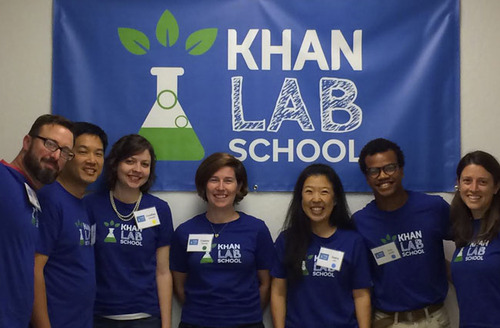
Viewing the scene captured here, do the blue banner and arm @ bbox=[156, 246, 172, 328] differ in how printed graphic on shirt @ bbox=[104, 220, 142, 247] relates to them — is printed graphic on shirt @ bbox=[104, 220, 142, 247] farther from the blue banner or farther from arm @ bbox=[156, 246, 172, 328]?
the blue banner

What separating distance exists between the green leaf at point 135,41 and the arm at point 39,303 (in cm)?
147

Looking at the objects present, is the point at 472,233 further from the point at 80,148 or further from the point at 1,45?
the point at 1,45

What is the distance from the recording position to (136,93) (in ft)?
10.2

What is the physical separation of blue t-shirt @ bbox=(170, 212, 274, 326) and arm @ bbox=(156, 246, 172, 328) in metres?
0.05

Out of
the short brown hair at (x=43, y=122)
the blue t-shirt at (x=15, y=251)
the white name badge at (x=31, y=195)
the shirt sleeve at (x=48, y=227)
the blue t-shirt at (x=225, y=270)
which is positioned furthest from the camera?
the blue t-shirt at (x=225, y=270)

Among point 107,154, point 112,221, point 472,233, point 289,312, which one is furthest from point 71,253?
point 472,233

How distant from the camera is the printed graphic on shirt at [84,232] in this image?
239 centimetres

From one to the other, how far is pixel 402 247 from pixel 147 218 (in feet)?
4.62

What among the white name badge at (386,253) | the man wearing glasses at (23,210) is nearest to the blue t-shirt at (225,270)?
the white name badge at (386,253)

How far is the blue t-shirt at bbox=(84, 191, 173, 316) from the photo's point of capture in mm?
2625

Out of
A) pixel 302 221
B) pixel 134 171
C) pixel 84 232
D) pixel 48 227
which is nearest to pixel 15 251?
pixel 48 227

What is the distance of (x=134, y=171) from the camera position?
2734 mm

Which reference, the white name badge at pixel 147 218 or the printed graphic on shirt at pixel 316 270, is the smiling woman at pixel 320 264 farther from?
the white name badge at pixel 147 218

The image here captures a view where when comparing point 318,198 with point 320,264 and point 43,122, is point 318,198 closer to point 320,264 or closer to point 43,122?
point 320,264
